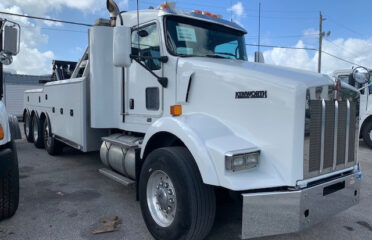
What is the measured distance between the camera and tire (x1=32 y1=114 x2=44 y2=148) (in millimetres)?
8344

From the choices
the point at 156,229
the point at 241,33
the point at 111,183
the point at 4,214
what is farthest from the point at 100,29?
the point at 156,229

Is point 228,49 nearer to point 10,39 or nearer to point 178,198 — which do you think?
point 178,198

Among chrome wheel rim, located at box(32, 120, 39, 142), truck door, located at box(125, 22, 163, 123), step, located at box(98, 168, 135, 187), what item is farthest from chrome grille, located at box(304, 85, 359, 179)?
chrome wheel rim, located at box(32, 120, 39, 142)

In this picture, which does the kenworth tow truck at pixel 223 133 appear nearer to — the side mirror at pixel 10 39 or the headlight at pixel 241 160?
the headlight at pixel 241 160

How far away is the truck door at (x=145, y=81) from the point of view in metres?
4.10

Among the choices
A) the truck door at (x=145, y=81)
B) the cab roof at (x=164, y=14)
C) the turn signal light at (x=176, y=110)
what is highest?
the cab roof at (x=164, y=14)

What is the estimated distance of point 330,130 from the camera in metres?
2.98

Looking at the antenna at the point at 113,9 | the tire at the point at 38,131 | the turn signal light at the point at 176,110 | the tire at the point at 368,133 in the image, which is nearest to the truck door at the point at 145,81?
the turn signal light at the point at 176,110

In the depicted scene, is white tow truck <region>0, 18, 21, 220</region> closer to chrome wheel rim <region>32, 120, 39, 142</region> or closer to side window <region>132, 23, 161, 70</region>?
side window <region>132, 23, 161, 70</region>

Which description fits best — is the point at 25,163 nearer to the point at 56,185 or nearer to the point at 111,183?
the point at 56,185

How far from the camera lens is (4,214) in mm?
3826

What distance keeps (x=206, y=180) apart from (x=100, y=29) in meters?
3.45

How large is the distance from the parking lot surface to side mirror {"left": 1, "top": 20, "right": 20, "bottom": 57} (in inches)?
87.1

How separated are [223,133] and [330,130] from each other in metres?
1.03
